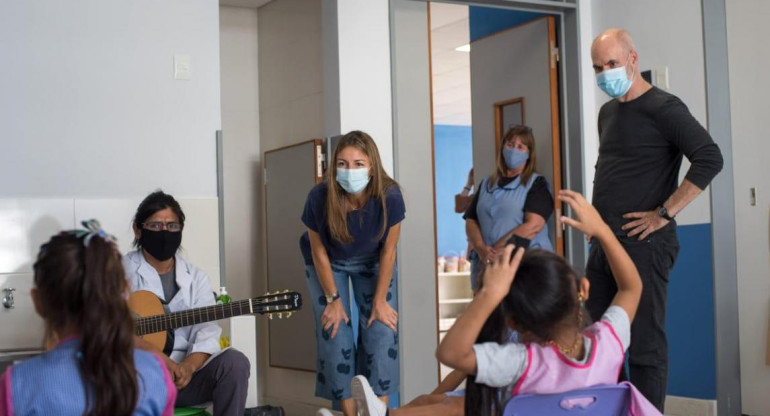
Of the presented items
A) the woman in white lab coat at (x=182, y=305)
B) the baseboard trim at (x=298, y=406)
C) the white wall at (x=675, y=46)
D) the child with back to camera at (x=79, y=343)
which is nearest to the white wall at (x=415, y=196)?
the baseboard trim at (x=298, y=406)

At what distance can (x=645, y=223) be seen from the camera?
9.99 ft

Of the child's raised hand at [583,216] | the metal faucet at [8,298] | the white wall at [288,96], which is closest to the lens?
the child's raised hand at [583,216]

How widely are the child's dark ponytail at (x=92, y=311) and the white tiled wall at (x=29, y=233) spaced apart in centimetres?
217

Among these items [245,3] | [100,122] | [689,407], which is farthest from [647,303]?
[245,3]

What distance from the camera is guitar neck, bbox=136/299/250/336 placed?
3.20 metres

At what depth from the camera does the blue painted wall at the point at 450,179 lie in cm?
1117

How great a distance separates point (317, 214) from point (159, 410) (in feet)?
5.88

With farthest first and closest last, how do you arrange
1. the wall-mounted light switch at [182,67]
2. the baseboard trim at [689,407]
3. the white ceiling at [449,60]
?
the white ceiling at [449,60] < the baseboard trim at [689,407] < the wall-mounted light switch at [182,67]

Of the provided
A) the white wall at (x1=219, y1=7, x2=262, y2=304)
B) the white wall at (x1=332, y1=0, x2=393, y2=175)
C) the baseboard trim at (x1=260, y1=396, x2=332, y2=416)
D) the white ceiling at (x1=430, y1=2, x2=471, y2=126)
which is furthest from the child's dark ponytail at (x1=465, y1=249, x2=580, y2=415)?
the white ceiling at (x1=430, y1=2, x2=471, y2=126)

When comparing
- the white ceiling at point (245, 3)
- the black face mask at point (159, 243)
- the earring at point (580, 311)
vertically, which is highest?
the white ceiling at point (245, 3)

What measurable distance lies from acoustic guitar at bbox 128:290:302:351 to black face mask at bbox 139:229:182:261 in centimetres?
15

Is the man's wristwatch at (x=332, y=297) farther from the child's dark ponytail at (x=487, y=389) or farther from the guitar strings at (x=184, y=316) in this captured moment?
the child's dark ponytail at (x=487, y=389)

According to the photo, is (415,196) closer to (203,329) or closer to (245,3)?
(203,329)

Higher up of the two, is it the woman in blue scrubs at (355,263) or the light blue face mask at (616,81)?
the light blue face mask at (616,81)
